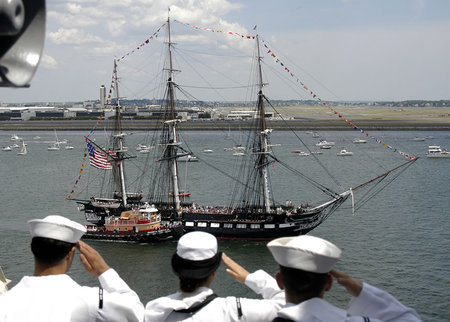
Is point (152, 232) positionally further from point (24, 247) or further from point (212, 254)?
point (212, 254)

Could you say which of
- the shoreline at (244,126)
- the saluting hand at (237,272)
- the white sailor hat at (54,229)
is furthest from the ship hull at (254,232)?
the shoreline at (244,126)

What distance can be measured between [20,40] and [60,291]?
117 centimetres

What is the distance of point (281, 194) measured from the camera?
143 ft

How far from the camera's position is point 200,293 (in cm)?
296

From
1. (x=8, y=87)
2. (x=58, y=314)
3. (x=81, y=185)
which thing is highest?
(x=8, y=87)

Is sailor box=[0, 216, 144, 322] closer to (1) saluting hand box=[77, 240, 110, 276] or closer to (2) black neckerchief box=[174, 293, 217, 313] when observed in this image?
(1) saluting hand box=[77, 240, 110, 276]

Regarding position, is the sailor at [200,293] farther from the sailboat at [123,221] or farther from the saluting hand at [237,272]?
the sailboat at [123,221]

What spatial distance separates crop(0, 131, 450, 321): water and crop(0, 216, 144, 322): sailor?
16171mm

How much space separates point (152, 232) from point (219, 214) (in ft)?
12.1

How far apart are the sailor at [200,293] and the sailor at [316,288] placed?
1.20 feet

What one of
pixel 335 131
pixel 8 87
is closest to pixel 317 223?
pixel 8 87

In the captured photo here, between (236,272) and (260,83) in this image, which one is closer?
(236,272)

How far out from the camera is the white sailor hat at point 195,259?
2.97 metres

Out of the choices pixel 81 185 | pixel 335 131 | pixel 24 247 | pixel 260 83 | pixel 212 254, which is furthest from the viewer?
pixel 335 131
